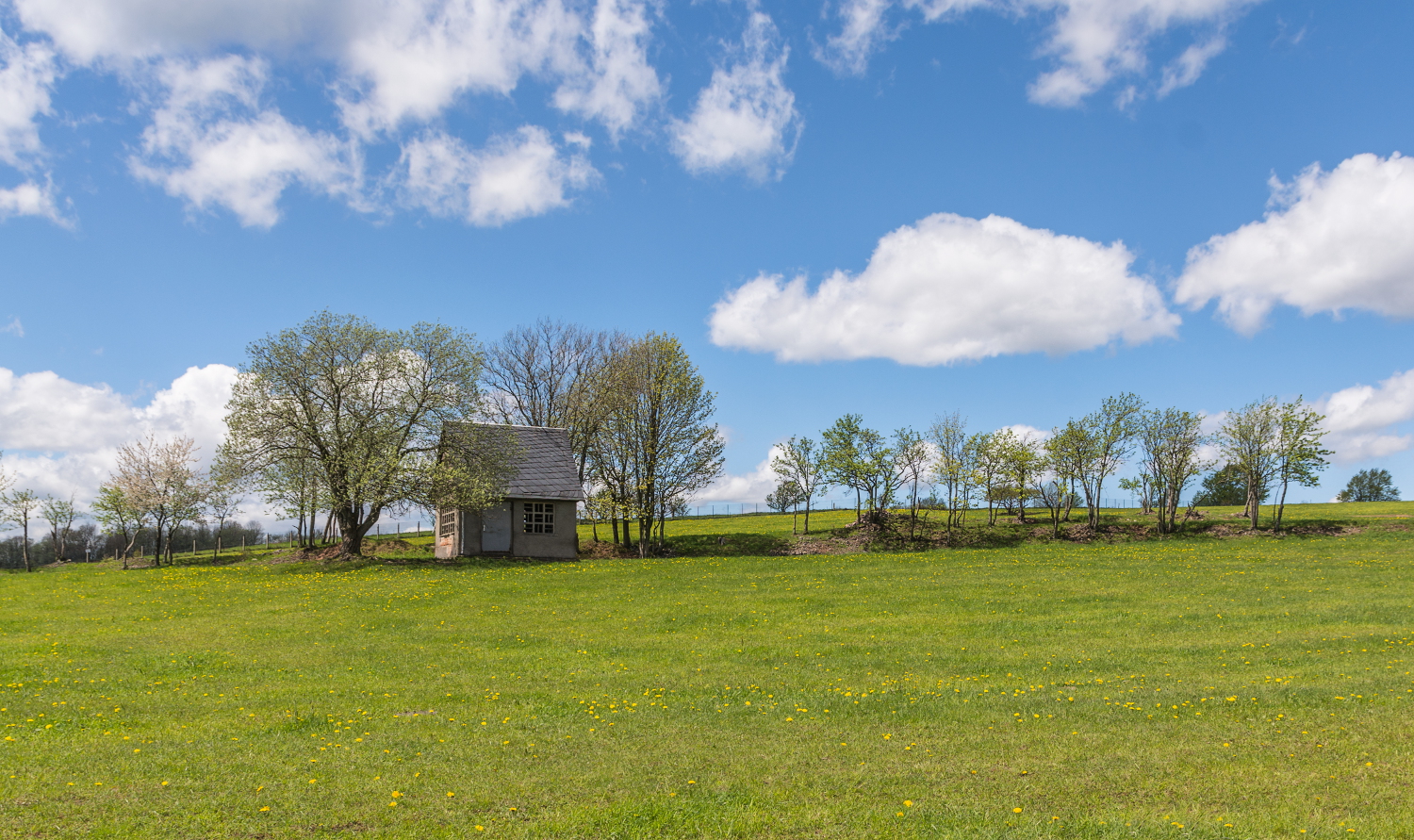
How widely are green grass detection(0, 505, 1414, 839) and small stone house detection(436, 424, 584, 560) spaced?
13607 millimetres

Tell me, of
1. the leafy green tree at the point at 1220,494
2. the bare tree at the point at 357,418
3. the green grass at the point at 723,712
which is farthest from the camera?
the leafy green tree at the point at 1220,494

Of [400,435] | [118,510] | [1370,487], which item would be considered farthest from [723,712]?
[1370,487]

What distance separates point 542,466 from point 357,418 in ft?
31.0

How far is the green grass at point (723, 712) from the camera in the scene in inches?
299

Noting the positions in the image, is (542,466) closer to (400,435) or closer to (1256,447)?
(400,435)

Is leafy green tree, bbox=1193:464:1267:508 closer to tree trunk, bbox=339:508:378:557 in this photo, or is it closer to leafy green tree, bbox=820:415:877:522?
leafy green tree, bbox=820:415:877:522

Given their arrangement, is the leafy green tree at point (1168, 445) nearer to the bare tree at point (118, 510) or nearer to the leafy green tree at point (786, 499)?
the leafy green tree at point (786, 499)

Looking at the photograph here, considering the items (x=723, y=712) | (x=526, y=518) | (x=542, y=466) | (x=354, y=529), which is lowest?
(x=723, y=712)

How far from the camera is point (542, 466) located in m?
41.6

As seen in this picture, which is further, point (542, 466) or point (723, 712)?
point (542, 466)

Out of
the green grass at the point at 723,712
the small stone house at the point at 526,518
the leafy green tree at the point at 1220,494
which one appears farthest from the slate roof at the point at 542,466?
the leafy green tree at the point at 1220,494

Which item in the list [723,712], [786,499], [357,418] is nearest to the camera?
[723,712]

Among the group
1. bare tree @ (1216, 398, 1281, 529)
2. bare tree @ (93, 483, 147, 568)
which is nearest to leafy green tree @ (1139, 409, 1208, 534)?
bare tree @ (1216, 398, 1281, 529)

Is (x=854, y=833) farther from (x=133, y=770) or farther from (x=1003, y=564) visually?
(x=1003, y=564)
